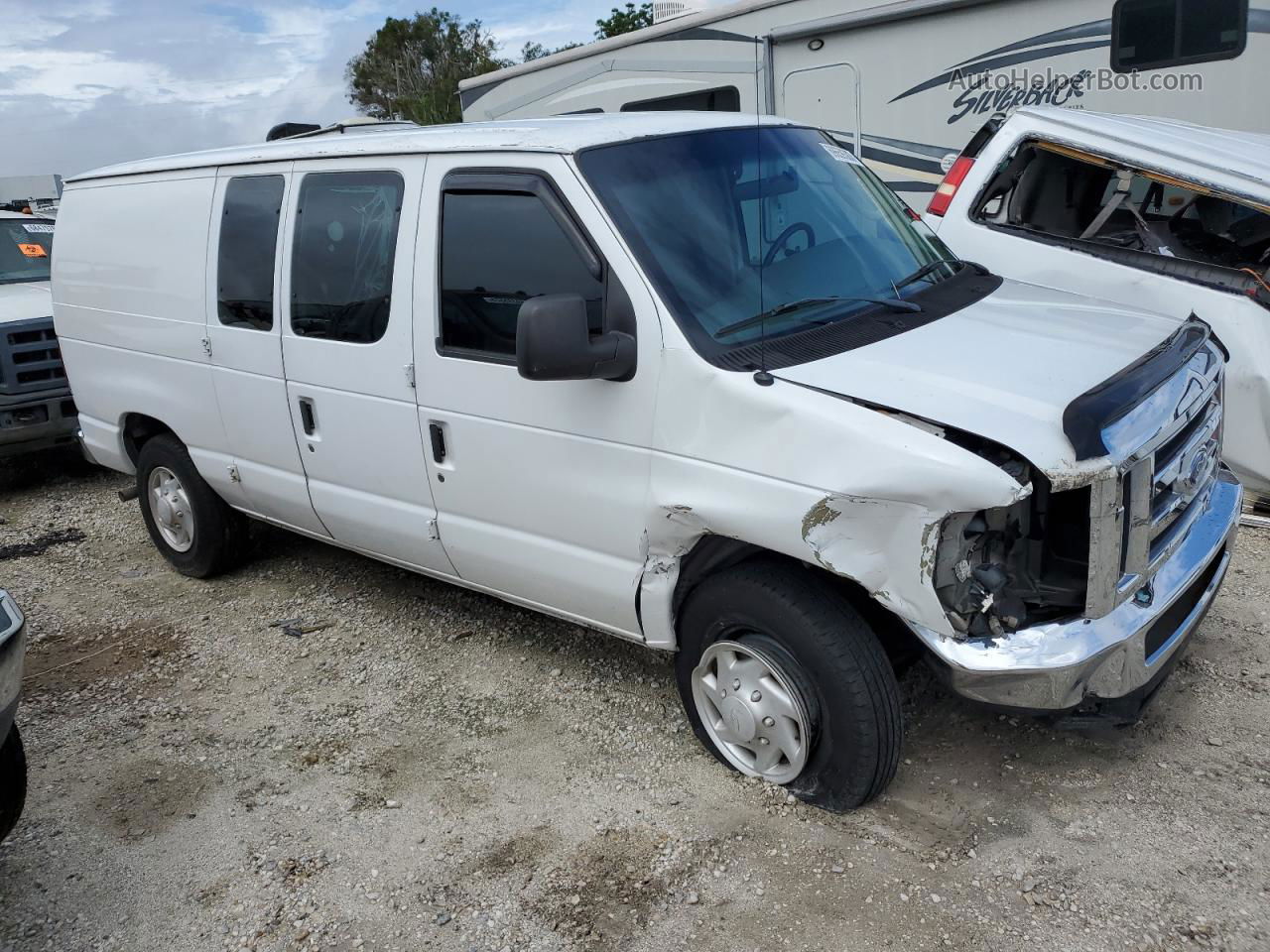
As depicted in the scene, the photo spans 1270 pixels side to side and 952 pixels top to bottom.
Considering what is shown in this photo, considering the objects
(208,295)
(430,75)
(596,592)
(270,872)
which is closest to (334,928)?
(270,872)

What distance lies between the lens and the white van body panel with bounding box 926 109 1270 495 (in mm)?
5090

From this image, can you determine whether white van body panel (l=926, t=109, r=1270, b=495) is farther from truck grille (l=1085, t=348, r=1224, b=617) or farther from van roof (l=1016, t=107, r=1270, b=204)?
truck grille (l=1085, t=348, r=1224, b=617)

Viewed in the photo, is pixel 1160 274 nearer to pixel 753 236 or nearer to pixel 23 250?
pixel 753 236

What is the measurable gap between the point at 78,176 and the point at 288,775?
11.9ft

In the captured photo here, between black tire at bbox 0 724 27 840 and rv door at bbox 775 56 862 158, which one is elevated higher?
rv door at bbox 775 56 862 158

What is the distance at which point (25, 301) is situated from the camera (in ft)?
26.4

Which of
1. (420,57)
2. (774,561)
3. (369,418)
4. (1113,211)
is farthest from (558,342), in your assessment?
(420,57)

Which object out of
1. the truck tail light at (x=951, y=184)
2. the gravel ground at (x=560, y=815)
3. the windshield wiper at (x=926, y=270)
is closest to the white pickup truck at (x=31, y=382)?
the gravel ground at (x=560, y=815)

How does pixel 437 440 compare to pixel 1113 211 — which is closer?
pixel 437 440

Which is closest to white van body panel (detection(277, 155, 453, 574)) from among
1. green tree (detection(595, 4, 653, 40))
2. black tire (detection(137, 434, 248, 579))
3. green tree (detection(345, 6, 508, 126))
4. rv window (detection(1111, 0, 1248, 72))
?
black tire (detection(137, 434, 248, 579))

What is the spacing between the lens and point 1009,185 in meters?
5.92

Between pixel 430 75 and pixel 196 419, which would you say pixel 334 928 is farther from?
pixel 430 75

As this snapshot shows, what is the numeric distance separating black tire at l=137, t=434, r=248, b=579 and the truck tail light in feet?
13.4

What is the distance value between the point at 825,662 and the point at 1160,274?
10.8ft
